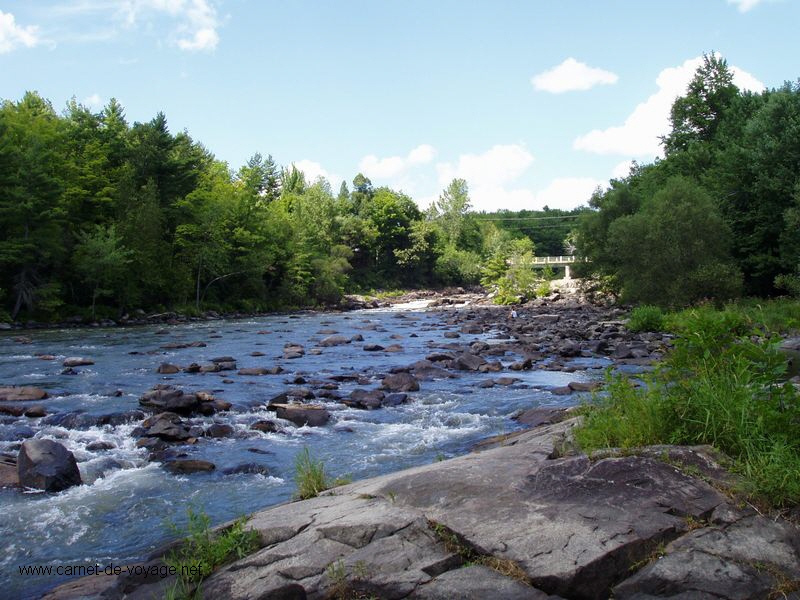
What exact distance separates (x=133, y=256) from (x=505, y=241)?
7378 cm

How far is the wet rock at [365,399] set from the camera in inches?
580

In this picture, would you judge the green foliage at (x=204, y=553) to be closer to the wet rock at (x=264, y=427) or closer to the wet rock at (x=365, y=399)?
the wet rock at (x=264, y=427)

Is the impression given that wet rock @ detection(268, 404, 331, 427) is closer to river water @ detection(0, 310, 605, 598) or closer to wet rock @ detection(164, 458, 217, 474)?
river water @ detection(0, 310, 605, 598)

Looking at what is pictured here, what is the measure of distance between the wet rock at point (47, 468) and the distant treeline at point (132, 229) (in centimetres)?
3065

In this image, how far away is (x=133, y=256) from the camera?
4250 cm

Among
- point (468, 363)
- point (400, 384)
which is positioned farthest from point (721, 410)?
point (468, 363)

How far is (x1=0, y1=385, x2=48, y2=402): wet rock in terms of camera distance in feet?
48.4

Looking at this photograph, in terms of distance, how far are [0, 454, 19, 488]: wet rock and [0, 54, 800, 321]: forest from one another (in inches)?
1177

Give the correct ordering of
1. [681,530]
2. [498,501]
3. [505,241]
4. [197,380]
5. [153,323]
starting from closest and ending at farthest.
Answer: [681,530] → [498,501] → [197,380] → [153,323] → [505,241]

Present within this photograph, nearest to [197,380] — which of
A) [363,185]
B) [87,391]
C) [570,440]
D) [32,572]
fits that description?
[87,391]

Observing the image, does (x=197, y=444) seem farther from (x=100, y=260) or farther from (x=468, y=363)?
(x=100, y=260)

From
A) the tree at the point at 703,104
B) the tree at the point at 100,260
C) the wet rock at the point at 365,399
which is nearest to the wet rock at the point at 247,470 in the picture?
the wet rock at the point at 365,399

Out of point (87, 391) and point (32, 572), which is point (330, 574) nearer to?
point (32, 572)

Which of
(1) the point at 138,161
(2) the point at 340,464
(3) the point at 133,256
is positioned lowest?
(2) the point at 340,464
